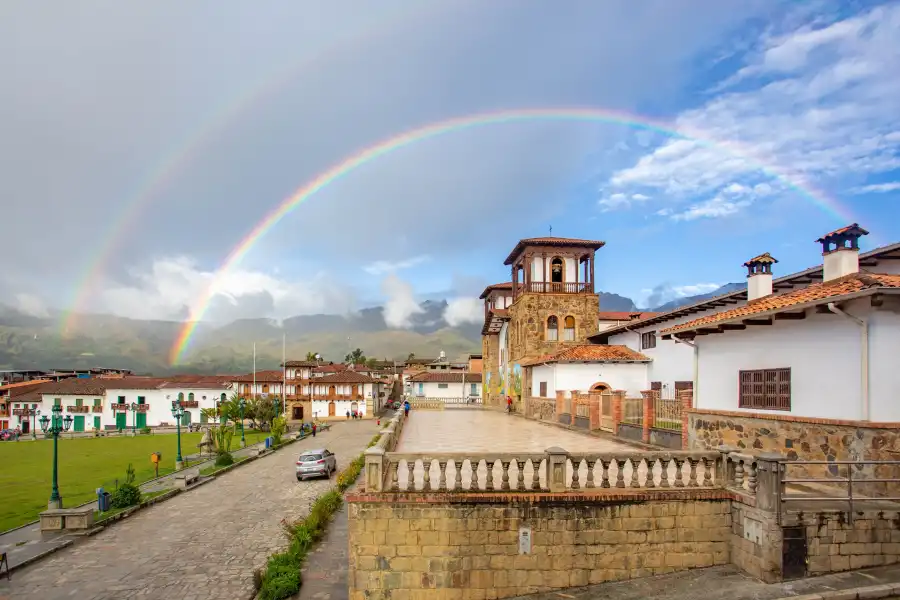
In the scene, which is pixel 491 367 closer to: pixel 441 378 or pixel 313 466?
pixel 441 378

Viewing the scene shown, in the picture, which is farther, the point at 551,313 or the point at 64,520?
the point at 551,313

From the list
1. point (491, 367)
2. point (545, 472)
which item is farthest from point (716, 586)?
point (491, 367)

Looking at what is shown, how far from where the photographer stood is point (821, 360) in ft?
38.8

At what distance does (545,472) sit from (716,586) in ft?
10.9

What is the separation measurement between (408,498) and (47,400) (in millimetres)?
90625

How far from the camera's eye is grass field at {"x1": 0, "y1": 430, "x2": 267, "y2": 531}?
24000 millimetres

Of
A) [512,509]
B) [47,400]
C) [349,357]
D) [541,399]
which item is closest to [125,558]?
[512,509]

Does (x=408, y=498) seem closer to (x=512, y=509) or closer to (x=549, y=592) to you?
(x=512, y=509)

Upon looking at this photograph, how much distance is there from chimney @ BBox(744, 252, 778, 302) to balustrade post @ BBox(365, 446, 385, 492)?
1457 centimetres

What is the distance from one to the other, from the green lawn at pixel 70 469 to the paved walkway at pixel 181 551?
15.1ft

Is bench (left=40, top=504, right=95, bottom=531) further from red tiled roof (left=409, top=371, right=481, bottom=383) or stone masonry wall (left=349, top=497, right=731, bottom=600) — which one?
red tiled roof (left=409, top=371, right=481, bottom=383)

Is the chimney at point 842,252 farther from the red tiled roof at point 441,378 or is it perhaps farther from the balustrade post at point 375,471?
the red tiled roof at point 441,378

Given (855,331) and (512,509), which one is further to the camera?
(855,331)

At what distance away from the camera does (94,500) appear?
2358cm
